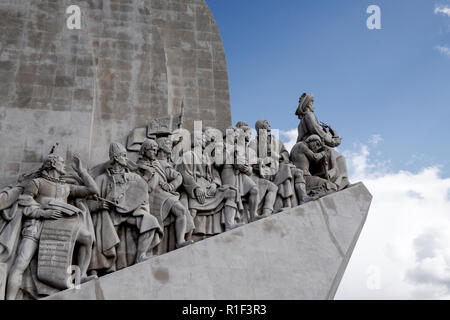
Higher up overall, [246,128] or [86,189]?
[246,128]

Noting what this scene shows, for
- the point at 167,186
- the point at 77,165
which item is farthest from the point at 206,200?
the point at 77,165

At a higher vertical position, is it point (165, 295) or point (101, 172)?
point (101, 172)

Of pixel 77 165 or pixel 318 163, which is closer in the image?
pixel 77 165

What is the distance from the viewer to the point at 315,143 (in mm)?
A: 11133

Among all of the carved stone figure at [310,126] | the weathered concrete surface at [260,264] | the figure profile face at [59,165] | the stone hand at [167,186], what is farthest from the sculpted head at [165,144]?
the carved stone figure at [310,126]

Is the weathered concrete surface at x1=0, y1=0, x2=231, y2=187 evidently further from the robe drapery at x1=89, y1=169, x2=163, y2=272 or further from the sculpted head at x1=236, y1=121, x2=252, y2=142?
the robe drapery at x1=89, y1=169, x2=163, y2=272

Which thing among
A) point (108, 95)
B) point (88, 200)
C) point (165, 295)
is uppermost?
point (108, 95)

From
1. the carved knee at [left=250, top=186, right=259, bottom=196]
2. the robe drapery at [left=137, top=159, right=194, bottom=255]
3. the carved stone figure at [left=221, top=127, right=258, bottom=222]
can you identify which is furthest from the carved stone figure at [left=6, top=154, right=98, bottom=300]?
the carved knee at [left=250, top=186, right=259, bottom=196]

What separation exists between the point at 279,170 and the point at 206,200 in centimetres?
Answer: 156

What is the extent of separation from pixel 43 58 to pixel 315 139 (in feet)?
17.1

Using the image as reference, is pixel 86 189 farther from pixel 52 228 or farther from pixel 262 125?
pixel 262 125

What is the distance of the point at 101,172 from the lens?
9.70 meters

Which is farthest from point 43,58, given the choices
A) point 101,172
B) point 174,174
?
point 174,174

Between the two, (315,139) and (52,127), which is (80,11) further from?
(315,139)
